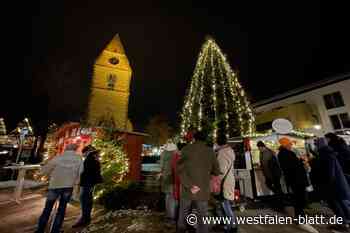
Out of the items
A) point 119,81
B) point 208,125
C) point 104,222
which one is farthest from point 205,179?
point 119,81

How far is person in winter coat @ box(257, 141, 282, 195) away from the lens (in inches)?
215

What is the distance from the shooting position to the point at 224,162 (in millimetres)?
3766

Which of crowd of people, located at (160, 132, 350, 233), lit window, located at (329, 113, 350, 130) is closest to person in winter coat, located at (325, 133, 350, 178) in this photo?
crowd of people, located at (160, 132, 350, 233)

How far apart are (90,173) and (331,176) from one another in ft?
19.3

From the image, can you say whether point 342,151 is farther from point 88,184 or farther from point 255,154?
point 88,184

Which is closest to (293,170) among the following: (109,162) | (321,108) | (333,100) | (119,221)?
(119,221)

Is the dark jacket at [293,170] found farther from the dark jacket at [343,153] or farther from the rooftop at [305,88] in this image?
the rooftop at [305,88]

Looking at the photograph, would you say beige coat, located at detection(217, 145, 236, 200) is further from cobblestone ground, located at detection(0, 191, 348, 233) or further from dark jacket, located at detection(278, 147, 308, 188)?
dark jacket, located at detection(278, 147, 308, 188)

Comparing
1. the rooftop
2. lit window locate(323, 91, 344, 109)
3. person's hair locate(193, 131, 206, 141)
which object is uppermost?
the rooftop

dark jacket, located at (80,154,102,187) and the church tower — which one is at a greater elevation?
the church tower

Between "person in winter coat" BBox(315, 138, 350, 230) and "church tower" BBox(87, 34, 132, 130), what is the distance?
22.8m

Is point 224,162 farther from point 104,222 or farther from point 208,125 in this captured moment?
point 208,125

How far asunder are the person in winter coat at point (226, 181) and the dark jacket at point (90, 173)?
Answer: 10.6 feet

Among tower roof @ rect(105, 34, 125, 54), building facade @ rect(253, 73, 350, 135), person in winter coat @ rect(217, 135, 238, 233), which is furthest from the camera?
tower roof @ rect(105, 34, 125, 54)
